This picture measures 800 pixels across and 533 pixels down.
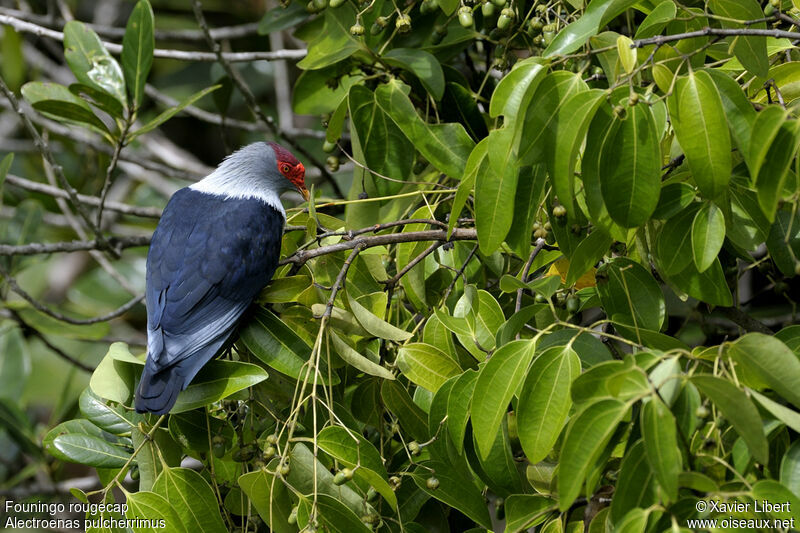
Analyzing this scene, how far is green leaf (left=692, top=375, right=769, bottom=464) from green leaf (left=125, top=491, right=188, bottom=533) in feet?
4.17

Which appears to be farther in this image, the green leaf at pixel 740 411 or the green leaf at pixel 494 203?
the green leaf at pixel 494 203

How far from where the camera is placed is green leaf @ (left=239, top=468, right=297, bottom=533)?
6.00 ft

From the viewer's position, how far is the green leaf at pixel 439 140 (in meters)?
2.33

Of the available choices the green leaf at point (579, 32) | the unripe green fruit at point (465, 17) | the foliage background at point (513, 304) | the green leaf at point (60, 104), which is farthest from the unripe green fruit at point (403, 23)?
the green leaf at point (60, 104)

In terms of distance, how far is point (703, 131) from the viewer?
157cm

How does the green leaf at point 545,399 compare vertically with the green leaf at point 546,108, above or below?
below

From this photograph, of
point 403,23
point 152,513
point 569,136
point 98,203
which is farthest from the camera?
point 98,203

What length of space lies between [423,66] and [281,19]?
1.24m

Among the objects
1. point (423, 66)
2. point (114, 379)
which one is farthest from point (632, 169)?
point (114, 379)

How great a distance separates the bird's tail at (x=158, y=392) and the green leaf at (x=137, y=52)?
1540 mm

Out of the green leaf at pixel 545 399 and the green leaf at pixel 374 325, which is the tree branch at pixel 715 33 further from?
Result: the green leaf at pixel 374 325

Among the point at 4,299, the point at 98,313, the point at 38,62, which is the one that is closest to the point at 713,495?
the point at 4,299

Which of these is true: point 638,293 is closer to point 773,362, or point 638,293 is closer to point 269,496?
point 773,362

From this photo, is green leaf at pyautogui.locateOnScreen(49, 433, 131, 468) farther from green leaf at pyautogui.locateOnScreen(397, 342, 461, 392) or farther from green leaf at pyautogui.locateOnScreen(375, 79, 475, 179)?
green leaf at pyautogui.locateOnScreen(375, 79, 475, 179)
